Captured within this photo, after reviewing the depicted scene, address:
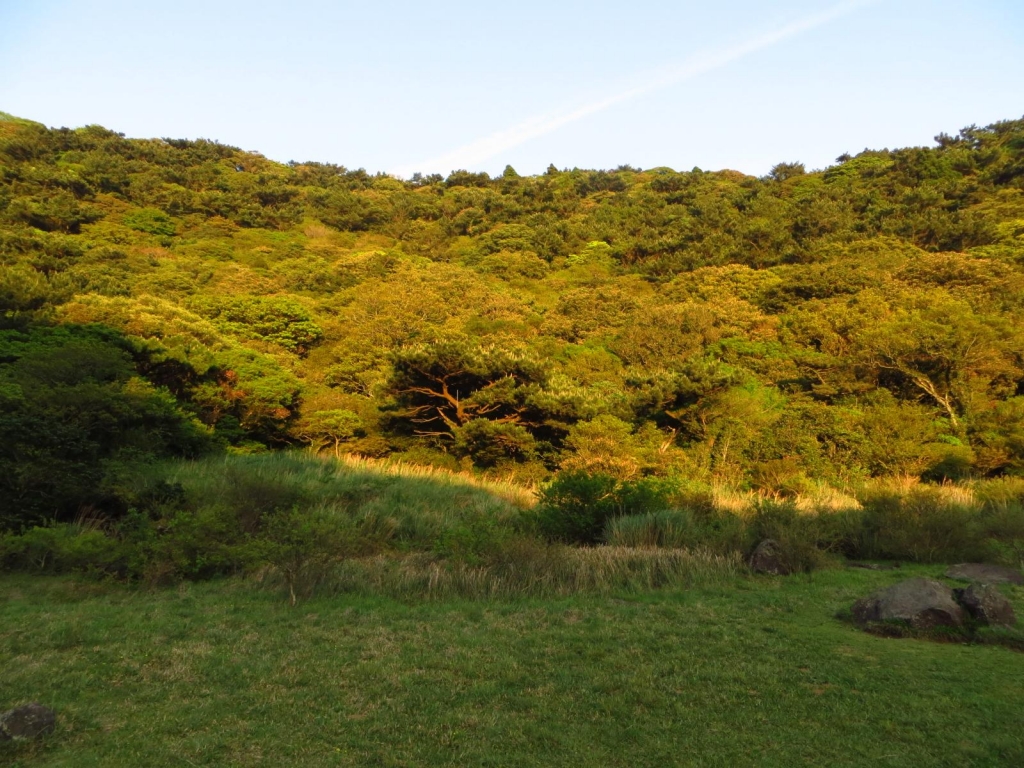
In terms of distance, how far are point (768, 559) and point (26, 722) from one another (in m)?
8.19

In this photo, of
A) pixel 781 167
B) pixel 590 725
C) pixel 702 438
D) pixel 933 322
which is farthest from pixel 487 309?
pixel 781 167

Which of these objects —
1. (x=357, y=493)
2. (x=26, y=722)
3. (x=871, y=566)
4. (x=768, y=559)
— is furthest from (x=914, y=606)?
(x=357, y=493)

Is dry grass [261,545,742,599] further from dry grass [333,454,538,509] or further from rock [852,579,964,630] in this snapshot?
dry grass [333,454,538,509]

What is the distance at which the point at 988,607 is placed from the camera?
610 centimetres

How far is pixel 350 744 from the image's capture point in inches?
153

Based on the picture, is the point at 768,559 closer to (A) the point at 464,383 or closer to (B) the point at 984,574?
(B) the point at 984,574

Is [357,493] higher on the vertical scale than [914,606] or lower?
lower

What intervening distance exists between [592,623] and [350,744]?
3160 millimetres

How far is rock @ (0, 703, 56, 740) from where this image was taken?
3.66m

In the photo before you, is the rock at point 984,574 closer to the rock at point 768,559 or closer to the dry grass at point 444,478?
the rock at point 768,559

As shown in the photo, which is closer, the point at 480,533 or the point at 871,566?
the point at 480,533

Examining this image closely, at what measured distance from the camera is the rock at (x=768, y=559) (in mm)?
8852

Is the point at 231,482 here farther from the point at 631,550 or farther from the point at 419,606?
the point at 631,550

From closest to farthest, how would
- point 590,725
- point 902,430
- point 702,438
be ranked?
point 590,725 < point 902,430 < point 702,438
